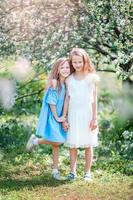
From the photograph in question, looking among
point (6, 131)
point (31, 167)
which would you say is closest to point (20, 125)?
point (6, 131)

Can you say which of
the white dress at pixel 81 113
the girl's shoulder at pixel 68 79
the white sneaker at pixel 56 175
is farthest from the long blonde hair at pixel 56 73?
the white sneaker at pixel 56 175

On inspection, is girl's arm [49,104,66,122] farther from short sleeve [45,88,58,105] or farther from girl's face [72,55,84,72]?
girl's face [72,55,84,72]

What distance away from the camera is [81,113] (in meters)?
8.41

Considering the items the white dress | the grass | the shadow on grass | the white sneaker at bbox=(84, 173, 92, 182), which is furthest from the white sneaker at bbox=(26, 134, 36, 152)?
the white sneaker at bbox=(84, 173, 92, 182)

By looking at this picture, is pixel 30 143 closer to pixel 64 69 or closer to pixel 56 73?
pixel 56 73

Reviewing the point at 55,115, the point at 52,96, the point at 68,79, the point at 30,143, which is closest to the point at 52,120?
the point at 55,115

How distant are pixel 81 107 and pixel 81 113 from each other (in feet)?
0.28

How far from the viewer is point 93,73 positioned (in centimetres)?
848

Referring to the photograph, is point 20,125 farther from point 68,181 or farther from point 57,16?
point 68,181

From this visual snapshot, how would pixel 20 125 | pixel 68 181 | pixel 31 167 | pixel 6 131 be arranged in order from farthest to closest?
1. pixel 20 125
2. pixel 6 131
3. pixel 31 167
4. pixel 68 181

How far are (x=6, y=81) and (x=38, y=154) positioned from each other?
71.7 inches

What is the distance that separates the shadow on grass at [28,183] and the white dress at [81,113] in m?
0.58

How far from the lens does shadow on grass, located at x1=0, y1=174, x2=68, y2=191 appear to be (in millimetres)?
8198

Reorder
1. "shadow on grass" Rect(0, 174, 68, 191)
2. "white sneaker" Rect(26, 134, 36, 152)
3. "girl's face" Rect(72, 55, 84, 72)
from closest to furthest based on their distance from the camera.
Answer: "shadow on grass" Rect(0, 174, 68, 191) < "girl's face" Rect(72, 55, 84, 72) < "white sneaker" Rect(26, 134, 36, 152)
